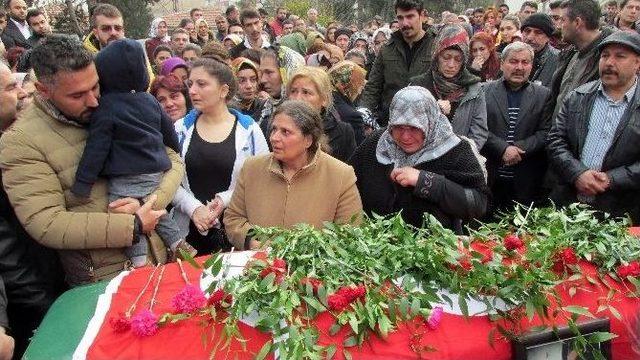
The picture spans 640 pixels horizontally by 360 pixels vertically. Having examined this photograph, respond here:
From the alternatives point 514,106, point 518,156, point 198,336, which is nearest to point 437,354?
point 198,336

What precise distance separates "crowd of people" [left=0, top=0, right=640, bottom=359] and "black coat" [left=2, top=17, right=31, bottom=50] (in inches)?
133

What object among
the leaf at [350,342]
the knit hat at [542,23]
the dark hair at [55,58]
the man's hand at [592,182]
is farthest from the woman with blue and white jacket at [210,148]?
the knit hat at [542,23]

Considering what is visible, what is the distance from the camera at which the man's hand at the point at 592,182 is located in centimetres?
382

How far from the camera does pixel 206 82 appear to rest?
361 centimetres

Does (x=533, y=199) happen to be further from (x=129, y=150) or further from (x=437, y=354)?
(x=129, y=150)

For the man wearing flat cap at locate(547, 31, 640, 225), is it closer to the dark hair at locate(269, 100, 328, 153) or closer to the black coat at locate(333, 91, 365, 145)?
the black coat at locate(333, 91, 365, 145)

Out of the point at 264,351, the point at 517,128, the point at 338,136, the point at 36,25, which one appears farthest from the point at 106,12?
the point at 264,351

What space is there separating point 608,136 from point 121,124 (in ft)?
10.8

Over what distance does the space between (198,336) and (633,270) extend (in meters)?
1.76

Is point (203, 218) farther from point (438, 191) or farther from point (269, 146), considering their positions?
point (438, 191)

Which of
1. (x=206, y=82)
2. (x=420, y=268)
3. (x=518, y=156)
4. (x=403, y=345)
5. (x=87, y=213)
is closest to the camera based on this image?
(x=403, y=345)

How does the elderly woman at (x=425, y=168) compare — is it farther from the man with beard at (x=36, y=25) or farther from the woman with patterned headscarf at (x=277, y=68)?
the man with beard at (x=36, y=25)

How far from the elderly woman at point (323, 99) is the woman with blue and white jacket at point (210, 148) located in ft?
1.33

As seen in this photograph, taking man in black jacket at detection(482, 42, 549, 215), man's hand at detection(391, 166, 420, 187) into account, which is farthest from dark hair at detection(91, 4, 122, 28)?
man's hand at detection(391, 166, 420, 187)
